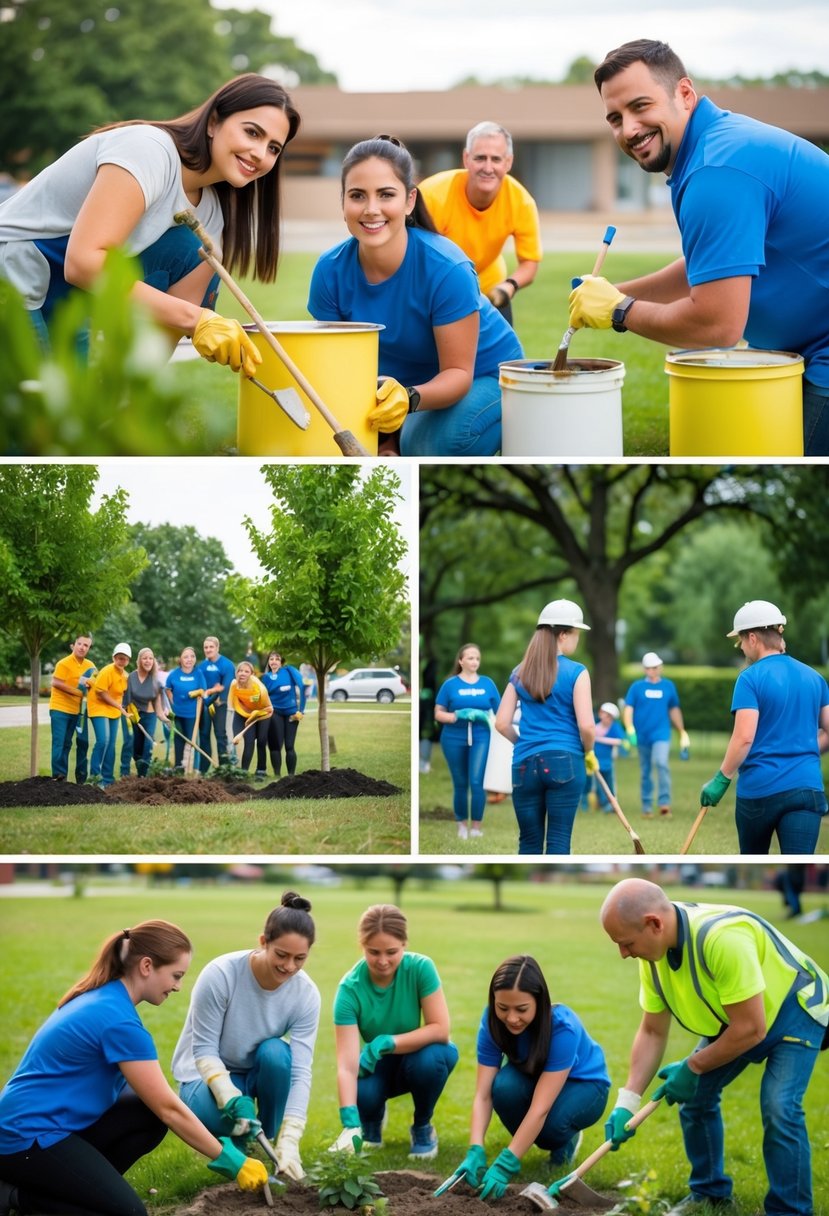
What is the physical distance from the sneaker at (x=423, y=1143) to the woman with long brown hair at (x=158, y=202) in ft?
7.27

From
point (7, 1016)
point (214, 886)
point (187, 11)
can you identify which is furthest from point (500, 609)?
point (187, 11)

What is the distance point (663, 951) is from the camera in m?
3.39

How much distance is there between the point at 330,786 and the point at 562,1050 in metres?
0.94

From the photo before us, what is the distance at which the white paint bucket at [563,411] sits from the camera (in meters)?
3.71

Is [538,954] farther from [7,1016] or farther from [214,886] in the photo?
[214,886]

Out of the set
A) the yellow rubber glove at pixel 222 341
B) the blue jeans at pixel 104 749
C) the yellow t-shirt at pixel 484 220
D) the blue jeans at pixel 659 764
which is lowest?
the blue jeans at pixel 659 764

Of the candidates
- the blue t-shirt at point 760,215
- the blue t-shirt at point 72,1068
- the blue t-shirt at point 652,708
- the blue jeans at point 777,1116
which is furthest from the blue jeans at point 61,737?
the blue t-shirt at point 652,708

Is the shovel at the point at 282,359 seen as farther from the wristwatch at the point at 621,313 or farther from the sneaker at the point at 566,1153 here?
the sneaker at the point at 566,1153

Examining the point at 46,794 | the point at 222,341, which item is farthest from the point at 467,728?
the point at 222,341

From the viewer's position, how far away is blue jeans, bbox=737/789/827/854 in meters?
3.80

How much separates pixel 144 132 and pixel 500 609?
15387 millimetres

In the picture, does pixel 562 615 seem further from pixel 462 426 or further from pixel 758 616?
pixel 462 426

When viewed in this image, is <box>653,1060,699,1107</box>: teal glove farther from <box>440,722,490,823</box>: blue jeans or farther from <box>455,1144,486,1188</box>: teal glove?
<box>440,722,490,823</box>: blue jeans

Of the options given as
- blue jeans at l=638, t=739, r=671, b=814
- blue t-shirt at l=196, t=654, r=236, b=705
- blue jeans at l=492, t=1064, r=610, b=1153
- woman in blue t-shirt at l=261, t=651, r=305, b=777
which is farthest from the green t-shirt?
blue jeans at l=638, t=739, r=671, b=814
